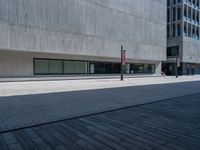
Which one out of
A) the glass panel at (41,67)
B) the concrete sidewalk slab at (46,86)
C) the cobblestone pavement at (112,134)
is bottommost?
the cobblestone pavement at (112,134)

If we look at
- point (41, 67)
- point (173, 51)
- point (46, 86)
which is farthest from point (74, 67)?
point (173, 51)

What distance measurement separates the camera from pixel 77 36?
2423 cm

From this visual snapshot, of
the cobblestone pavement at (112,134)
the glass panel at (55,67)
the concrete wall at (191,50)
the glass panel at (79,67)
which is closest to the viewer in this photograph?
the cobblestone pavement at (112,134)

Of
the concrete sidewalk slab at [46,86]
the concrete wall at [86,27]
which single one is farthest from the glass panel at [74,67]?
the concrete sidewalk slab at [46,86]

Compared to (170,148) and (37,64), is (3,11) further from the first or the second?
(170,148)

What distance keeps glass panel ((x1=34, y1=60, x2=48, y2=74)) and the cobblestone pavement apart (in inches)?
703

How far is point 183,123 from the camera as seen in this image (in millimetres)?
5508

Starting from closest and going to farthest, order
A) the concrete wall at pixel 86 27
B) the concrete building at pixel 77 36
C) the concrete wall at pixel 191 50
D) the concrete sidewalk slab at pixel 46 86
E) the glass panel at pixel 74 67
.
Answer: the concrete sidewalk slab at pixel 46 86 → the concrete wall at pixel 86 27 → the concrete building at pixel 77 36 → the glass panel at pixel 74 67 → the concrete wall at pixel 191 50

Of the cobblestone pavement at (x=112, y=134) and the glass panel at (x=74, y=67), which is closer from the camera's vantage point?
the cobblestone pavement at (x=112, y=134)

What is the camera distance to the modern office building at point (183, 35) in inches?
1738

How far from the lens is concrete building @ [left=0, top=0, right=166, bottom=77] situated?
1981 cm

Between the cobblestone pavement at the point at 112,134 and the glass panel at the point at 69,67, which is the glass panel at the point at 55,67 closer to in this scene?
the glass panel at the point at 69,67

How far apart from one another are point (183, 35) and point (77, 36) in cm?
2977

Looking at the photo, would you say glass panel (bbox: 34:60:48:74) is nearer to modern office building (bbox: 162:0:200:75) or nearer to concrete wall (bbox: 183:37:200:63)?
modern office building (bbox: 162:0:200:75)
